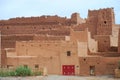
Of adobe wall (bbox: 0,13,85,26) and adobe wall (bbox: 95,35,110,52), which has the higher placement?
adobe wall (bbox: 0,13,85,26)

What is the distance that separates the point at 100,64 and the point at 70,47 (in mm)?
3555

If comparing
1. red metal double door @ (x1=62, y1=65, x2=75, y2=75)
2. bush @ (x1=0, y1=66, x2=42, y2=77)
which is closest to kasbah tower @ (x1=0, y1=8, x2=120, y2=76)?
red metal double door @ (x1=62, y1=65, x2=75, y2=75)

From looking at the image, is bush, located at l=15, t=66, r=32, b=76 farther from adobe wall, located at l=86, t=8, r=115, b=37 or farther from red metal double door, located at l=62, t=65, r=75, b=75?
adobe wall, located at l=86, t=8, r=115, b=37

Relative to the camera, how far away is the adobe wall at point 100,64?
38.8 meters

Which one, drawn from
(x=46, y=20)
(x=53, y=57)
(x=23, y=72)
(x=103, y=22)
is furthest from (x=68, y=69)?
(x=46, y=20)

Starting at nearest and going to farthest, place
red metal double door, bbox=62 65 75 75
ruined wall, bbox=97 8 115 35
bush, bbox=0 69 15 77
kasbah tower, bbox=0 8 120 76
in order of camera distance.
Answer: bush, bbox=0 69 15 77, kasbah tower, bbox=0 8 120 76, red metal double door, bbox=62 65 75 75, ruined wall, bbox=97 8 115 35

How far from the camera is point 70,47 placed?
134 ft

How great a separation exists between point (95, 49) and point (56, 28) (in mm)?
6801

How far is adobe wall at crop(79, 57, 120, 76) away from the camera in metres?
38.8

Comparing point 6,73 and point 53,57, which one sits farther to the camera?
point 53,57

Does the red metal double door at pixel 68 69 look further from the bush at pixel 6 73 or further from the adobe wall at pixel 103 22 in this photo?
the adobe wall at pixel 103 22

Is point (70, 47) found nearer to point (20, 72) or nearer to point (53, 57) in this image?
point (53, 57)

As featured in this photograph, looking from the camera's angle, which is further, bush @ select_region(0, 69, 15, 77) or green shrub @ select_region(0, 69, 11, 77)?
green shrub @ select_region(0, 69, 11, 77)

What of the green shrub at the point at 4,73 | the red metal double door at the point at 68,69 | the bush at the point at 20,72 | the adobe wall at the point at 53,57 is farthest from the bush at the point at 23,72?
the red metal double door at the point at 68,69
